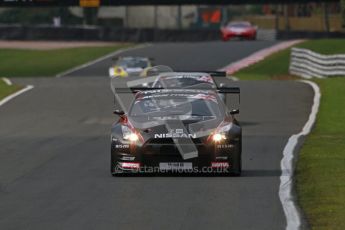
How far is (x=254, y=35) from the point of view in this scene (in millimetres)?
76250

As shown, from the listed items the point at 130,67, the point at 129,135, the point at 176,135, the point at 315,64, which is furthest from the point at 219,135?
the point at 130,67

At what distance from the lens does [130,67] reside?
150 ft

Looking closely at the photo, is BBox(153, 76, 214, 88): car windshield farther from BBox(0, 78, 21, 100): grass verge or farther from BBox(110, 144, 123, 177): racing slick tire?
BBox(0, 78, 21, 100): grass verge

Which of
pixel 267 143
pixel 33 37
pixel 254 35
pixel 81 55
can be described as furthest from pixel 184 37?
pixel 267 143

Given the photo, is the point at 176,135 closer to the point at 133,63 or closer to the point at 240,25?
the point at 133,63

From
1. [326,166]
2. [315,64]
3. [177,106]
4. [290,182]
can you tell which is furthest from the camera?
[315,64]

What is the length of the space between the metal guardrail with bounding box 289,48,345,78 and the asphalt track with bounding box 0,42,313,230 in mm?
9799

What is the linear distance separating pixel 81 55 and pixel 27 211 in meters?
50.5

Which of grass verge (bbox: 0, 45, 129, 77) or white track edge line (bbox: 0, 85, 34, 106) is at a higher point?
white track edge line (bbox: 0, 85, 34, 106)

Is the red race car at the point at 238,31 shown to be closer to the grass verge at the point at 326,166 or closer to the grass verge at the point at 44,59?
the grass verge at the point at 44,59

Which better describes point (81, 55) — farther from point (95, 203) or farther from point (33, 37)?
point (95, 203)

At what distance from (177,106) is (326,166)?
231cm

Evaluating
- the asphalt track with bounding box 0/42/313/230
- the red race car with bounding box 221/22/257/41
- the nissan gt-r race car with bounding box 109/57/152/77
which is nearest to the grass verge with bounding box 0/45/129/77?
the nissan gt-r race car with bounding box 109/57/152/77

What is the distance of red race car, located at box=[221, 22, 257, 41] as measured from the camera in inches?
2992
